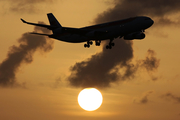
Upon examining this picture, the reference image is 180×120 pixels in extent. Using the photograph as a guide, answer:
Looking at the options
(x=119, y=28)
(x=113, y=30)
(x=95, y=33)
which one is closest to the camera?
(x=119, y=28)

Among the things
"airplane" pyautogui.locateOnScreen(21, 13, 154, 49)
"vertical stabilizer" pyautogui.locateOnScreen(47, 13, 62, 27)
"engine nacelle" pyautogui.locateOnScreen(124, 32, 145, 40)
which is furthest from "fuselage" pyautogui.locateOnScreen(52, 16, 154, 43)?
"vertical stabilizer" pyautogui.locateOnScreen(47, 13, 62, 27)

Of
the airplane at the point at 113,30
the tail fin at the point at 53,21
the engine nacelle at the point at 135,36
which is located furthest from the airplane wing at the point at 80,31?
the tail fin at the point at 53,21

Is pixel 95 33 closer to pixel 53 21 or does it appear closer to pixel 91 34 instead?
pixel 91 34

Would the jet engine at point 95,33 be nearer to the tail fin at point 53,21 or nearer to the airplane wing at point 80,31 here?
the airplane wing at point 80,31

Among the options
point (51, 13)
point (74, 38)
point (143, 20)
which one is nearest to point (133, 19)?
point (143, 20)

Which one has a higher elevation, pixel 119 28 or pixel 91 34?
pixel 119 28

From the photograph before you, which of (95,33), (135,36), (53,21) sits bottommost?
(95,33)

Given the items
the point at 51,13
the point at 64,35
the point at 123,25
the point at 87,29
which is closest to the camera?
the point at 123,25

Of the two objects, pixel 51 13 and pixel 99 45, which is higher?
pixel 51 13

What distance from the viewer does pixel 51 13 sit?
11731cm

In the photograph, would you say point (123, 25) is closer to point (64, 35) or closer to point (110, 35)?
point (110, 35)

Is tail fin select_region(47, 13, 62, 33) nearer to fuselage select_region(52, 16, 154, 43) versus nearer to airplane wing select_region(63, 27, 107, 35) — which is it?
airplane wing select_region(63, 27, 107, 35)

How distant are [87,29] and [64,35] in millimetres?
9503

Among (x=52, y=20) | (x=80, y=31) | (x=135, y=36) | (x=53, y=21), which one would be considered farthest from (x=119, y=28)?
(x=52, y=20)
